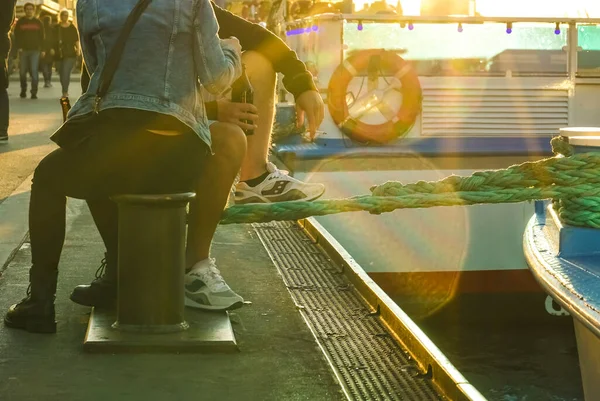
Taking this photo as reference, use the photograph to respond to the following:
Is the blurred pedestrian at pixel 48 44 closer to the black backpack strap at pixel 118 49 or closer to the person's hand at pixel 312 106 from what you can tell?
the person's hand at pixel 312 106

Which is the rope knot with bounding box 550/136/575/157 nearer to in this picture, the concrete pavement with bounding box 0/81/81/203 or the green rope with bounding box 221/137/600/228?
the green rope with bounding box 221/137/600/228

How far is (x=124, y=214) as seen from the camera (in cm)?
376

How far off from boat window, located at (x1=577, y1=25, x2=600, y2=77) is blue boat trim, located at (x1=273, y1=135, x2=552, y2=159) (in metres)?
0.75

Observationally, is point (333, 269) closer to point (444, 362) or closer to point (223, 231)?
point (223, 231)

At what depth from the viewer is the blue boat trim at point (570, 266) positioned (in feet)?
11.7

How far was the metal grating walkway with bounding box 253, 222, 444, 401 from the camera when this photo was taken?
12.0 ft

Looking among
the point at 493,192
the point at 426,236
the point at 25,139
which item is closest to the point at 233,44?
the point at 493,192

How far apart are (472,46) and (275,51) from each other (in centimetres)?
532

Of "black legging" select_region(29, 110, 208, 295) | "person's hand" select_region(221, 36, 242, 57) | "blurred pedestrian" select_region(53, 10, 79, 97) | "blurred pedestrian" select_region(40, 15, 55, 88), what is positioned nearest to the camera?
"black legging" select_region(29, 110, 208, 295)

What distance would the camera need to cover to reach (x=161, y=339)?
3.82 metres

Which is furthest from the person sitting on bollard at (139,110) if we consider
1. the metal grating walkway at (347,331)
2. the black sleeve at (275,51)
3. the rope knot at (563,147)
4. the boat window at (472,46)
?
the boat window at (472,46)

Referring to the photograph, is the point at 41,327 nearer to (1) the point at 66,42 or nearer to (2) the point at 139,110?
(2) the point at 139,110

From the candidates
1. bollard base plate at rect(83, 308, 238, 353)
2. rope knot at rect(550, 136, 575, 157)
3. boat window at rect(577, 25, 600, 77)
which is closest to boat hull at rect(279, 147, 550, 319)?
boat window at rect(577, 25, 600, 77)

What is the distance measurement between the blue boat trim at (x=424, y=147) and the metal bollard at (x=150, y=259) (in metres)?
4.78
